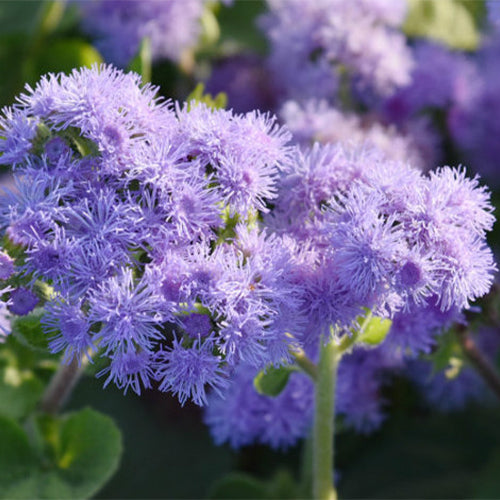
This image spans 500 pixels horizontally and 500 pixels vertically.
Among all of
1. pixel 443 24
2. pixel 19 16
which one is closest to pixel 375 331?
pixel 443 24

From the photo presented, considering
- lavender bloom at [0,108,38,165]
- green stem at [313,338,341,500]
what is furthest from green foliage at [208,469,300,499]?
lavender bloom at [0,108,38,165]

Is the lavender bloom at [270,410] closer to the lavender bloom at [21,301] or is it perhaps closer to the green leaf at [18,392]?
the green leaf at [18,392]

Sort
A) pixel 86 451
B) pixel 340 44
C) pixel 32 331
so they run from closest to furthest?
1. pixel 32 331
2. pixel 86 451
3. pixel 340 44

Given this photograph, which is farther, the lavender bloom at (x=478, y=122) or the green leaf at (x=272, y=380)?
the lavender bloom at (x=478, y=122)

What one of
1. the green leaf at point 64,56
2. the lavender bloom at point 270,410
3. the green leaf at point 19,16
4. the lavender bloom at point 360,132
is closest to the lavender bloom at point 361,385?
the lavender bloom at point 270,410

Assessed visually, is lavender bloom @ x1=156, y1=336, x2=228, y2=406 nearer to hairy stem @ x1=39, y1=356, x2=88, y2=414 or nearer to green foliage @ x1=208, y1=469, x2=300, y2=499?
hairy stem @ x1=39, y1=356, x2=88, y2=414

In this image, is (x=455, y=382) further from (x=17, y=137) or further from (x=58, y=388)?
(x=17, y=137)
